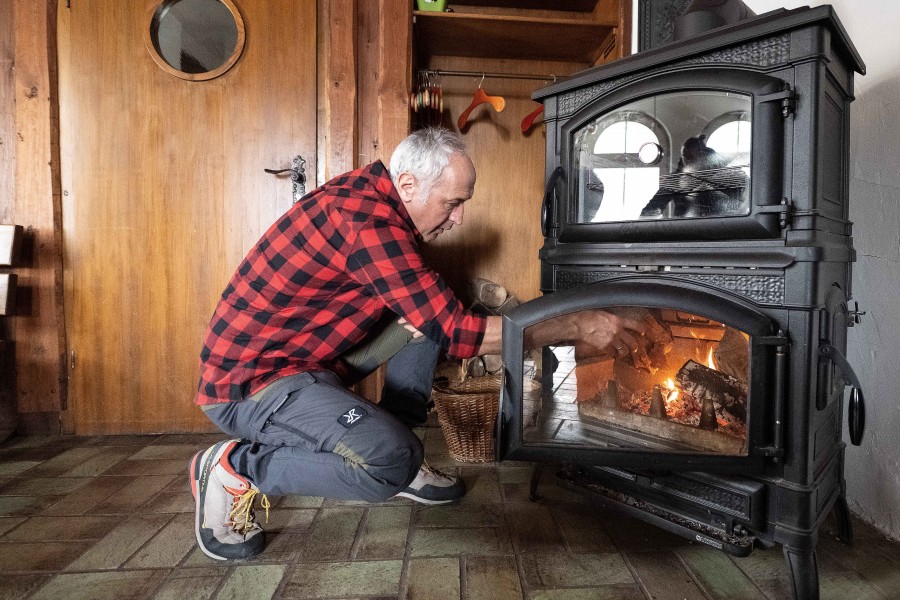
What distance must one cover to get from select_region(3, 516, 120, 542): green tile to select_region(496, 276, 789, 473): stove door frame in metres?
1.04

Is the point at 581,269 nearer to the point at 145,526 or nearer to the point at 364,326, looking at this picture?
the point at 364,326

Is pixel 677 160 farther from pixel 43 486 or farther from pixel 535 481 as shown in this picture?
pixel 43 486

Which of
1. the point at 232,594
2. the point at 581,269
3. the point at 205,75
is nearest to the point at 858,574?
the point at 581,269

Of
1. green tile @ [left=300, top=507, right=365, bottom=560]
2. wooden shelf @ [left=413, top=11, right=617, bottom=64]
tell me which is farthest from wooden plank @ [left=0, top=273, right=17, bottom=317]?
wooden shelf @ [left=413, top=11, right=617, bottom=64]

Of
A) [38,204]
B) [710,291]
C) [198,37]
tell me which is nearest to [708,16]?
[710,291]

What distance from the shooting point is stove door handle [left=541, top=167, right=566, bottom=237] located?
1.32 meters

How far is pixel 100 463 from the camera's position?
180 cm

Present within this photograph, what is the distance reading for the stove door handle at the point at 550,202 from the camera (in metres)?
1.32

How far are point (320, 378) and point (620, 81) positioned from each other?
1.00 meters

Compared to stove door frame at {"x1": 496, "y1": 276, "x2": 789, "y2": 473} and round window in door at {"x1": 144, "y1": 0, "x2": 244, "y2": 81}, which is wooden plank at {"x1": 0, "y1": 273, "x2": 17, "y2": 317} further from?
stove door frame at {"x1": 496, "y1": 276, "x2": 789, "y2": 473}

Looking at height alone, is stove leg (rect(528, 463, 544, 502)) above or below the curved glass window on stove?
below

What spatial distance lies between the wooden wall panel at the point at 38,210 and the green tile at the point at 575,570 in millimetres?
1971

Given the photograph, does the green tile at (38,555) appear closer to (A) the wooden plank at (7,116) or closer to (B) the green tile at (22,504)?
(B) the green tile at (22,504)

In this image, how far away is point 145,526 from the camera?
1360mm
